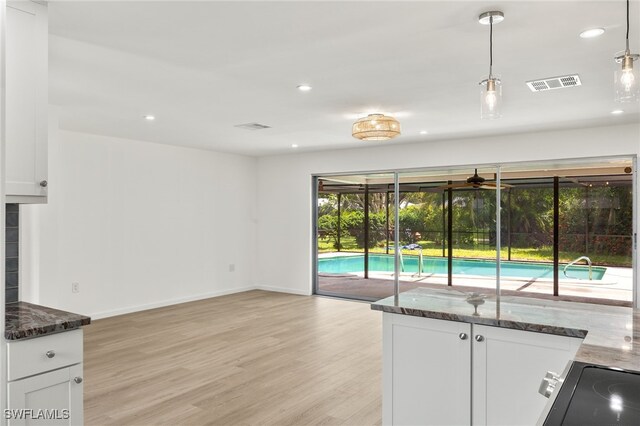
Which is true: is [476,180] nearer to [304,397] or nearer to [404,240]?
[404,240]

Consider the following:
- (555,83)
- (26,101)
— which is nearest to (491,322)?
(555,83)

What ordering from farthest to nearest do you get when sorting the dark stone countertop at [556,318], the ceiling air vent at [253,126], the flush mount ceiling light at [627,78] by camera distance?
the ceiling air vent at [253,126]
the flush mount ceiling light at [627,78]
the dark stone countertop at [556,318]

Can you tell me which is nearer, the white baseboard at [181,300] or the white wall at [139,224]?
the white wall at [139,224]

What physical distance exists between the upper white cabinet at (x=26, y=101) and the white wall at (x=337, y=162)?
17.5 feet

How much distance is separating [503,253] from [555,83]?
122 inches

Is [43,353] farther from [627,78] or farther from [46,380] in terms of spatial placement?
[627,78]

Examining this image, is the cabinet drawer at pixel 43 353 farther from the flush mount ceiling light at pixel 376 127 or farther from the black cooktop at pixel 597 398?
the flush mount ceiling light at pixel 376 127

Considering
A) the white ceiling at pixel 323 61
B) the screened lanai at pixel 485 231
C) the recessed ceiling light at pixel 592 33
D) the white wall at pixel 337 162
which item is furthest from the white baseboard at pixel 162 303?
the recessed ceiling light at pixel 592 33

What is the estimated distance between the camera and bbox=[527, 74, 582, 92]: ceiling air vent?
11.8 ft

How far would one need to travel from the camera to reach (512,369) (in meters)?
2.20

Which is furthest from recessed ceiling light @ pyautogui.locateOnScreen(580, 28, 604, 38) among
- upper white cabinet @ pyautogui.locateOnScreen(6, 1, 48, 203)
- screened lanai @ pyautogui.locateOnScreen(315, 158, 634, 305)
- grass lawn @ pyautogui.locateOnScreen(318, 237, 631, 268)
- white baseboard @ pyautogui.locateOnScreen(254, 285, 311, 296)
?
white baseboard @ pyautogui.locateOnScreen(254, 285, 311, 296)

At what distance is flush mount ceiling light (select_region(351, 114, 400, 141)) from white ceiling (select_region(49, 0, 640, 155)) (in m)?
0.11

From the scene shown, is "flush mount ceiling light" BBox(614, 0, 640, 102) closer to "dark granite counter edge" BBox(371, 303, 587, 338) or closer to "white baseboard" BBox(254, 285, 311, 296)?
"dark granite counter edge" BBox(371, 303, 587, 338)

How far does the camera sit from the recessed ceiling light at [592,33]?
265 centimetres
